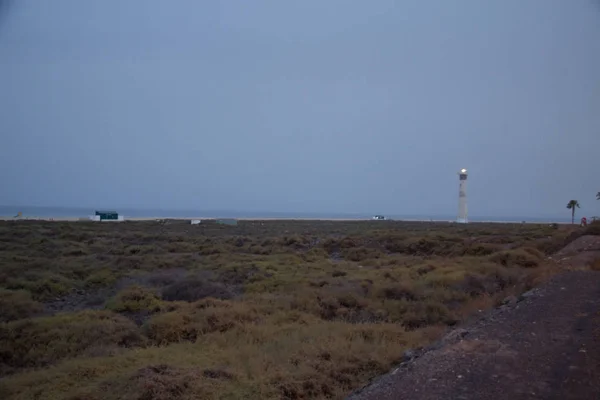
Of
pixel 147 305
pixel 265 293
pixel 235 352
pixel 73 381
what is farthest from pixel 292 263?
pixel 73 381

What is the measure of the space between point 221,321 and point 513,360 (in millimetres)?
8144

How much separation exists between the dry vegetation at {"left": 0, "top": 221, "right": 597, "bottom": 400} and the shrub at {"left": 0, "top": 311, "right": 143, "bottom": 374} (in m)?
0.04

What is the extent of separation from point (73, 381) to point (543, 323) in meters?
9.42

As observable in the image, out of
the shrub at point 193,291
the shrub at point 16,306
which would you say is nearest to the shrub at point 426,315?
the shrub at point 193,291

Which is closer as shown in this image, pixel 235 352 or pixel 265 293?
pixel 235 352

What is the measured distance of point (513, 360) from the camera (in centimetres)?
806

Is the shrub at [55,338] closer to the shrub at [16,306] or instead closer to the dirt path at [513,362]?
the shrub at [16,306]

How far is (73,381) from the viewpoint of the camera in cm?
922

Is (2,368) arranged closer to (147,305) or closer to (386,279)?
(147,305)

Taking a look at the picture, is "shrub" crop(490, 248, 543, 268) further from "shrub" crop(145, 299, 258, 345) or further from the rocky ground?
"shrub" crop(145, 299, 258, 345)

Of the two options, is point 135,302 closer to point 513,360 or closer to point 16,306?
point 16,306

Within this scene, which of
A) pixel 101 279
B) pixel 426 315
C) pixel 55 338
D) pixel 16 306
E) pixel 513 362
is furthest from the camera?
pixel 101 279

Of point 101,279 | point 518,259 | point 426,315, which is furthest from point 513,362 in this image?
point 518,259

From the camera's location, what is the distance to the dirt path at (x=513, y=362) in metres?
6.79
